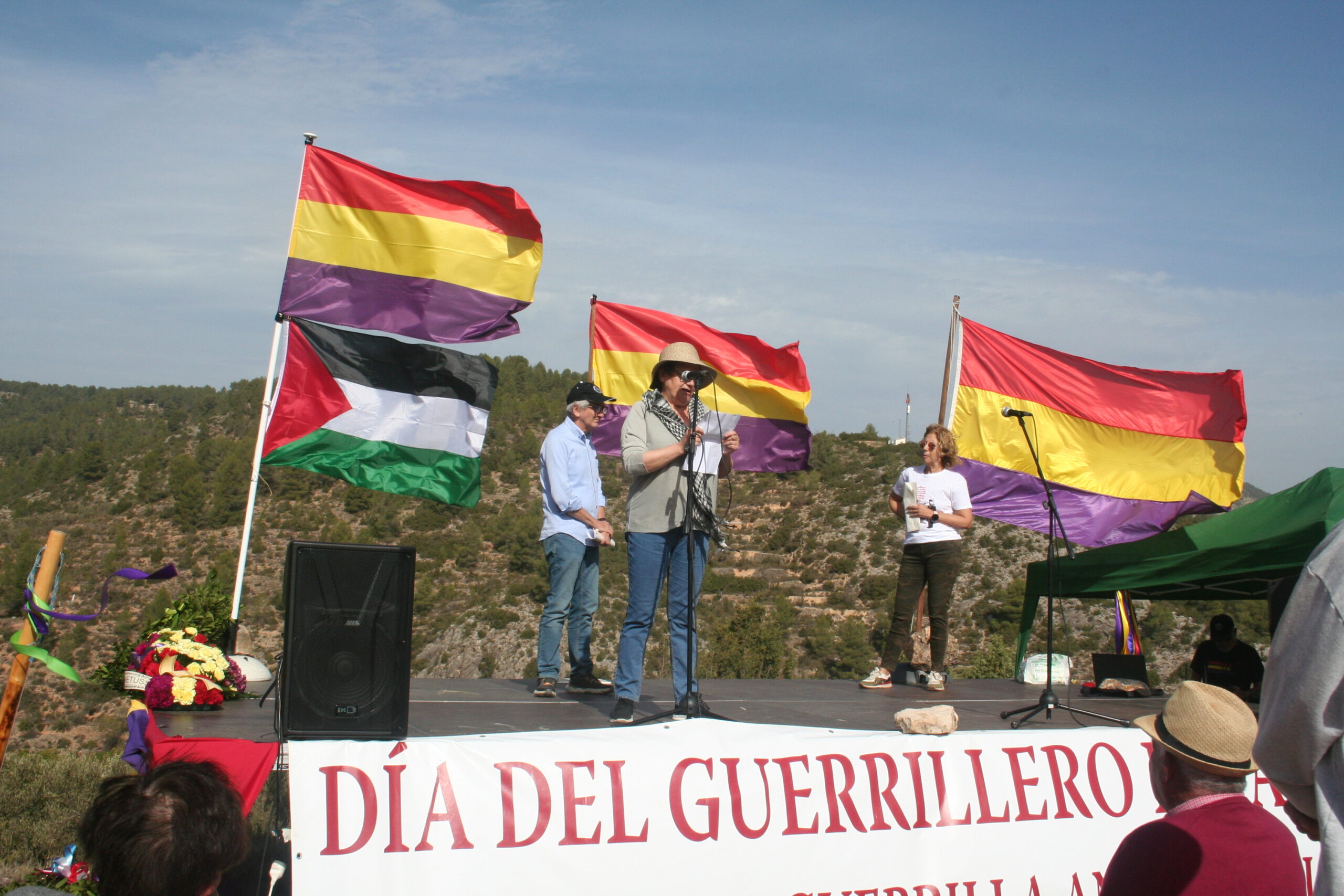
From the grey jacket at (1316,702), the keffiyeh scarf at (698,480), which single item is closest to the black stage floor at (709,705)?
the keffiyeh scarf at (698,480)

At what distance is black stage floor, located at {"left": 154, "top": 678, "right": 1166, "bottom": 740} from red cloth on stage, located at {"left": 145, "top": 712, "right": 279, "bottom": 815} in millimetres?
348

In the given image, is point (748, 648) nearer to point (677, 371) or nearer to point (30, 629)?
point (677, 371)

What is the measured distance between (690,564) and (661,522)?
298 mm

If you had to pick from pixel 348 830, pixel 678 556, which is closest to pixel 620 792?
pixel 348 830

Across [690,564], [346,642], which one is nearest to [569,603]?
[690,564]

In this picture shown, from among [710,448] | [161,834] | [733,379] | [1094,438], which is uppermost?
[733,379]

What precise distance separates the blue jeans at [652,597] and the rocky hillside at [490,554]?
691 cm

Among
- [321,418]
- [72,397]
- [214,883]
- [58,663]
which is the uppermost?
[72,397]

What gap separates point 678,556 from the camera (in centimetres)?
495

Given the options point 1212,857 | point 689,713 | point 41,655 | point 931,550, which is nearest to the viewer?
point 1212,857

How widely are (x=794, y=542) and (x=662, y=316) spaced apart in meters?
24.7

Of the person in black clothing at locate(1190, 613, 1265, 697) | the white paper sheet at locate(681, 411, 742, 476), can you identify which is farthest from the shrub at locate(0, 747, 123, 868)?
the person in black clothing at locate(1190, 613, 1265, 697)

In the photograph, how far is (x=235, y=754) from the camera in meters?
3.78

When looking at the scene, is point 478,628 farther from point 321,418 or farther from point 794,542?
point 321,418
